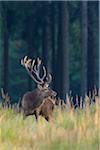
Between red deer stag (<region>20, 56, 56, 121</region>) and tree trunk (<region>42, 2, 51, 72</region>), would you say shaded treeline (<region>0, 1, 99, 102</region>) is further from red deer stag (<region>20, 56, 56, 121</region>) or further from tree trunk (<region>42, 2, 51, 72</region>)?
red deer stag (<region>20, 56, 56, 121</region>)

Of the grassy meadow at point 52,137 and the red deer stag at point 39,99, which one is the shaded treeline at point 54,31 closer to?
the red deer stag at point 39,99

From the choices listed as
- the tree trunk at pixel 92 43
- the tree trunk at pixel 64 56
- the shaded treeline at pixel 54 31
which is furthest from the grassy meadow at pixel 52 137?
the tree trunk at pixel 92 43

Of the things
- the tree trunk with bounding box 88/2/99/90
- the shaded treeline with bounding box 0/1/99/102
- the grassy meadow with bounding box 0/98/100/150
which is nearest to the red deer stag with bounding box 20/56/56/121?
the grassy meadow with bounding box 0/98/100/150

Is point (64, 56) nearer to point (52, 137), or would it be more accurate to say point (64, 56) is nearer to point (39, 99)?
point (39, 99)

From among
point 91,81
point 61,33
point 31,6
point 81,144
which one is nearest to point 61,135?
point 81,144

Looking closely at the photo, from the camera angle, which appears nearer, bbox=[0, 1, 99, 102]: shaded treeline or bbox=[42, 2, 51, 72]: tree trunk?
bbox=[0, 1, 99, 102]: shaded treeline

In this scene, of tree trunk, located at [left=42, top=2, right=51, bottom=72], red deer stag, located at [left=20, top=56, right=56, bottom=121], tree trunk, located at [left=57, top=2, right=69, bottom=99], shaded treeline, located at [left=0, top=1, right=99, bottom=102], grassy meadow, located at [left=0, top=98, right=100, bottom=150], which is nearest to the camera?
grassy meadow, located at [left=0, top=98, right=100, bottom=150]

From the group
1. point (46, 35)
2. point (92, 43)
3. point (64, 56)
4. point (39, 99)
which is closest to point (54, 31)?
point (46, 35)

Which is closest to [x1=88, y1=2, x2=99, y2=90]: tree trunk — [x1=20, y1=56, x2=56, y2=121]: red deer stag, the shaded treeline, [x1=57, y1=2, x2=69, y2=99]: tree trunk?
the shaded treeline

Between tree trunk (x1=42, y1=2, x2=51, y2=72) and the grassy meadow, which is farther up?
tree trunk (x1=42, y1=2, x2=51, y2=72)

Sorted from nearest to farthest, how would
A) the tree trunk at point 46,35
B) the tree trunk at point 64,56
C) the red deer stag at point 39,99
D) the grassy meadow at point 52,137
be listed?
the grassy meadow at point 52,137 → the red deer stag at point 39,99 → the tree trunk at point 64,56 → the tree trunk at point 46,35

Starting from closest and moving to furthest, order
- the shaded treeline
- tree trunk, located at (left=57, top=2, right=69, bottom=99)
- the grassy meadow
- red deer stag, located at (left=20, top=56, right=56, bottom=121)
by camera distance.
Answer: the grassy meadow < red deer stag, located at (left=20, top=56, right=56, bottom=121) < tree trunk, located at (left=57, top=2, right=69, bottom=99) < the shaded treeline

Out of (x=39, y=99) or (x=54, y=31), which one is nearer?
(x=39, y=99)

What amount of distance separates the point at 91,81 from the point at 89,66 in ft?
2.47
